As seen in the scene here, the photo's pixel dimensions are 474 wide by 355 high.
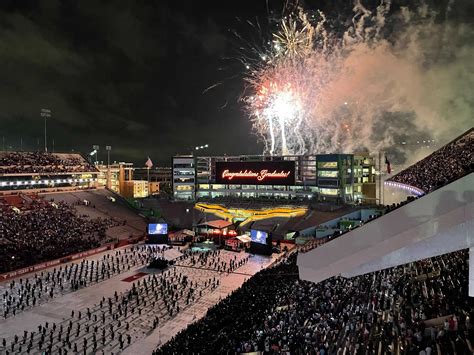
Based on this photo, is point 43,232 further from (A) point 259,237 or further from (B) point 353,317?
(B) point 353,317

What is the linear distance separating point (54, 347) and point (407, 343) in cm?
1812

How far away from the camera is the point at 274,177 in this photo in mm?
61281

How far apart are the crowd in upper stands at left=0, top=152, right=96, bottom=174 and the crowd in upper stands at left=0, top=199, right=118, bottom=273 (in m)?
8.68

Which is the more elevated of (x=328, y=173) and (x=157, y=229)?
(x=328, y=173)

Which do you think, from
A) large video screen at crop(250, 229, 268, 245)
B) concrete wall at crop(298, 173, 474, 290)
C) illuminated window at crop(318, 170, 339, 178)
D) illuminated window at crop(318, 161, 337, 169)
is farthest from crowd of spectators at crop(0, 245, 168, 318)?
illuminated window at crop(318, 161, 337, 169)

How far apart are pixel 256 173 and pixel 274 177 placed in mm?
3437

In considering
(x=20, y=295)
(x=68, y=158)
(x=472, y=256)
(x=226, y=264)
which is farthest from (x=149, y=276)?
(x=68, y=158)

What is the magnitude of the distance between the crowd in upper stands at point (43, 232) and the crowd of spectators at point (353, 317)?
2432cm

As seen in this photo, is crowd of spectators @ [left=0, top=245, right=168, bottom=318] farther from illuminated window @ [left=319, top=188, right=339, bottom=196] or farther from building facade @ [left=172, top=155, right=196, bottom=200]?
illuminated window @ [left=319, top=188, right=339, bottom=196]

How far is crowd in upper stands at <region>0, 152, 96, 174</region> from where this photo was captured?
55.7 m

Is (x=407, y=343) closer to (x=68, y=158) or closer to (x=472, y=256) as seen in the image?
(x=472, y=256)

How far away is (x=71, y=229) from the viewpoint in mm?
44188

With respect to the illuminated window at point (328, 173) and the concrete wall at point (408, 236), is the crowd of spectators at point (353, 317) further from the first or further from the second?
the illuminated window at point (328, 173)

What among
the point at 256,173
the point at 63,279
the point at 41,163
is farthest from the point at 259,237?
the point at 41,163
